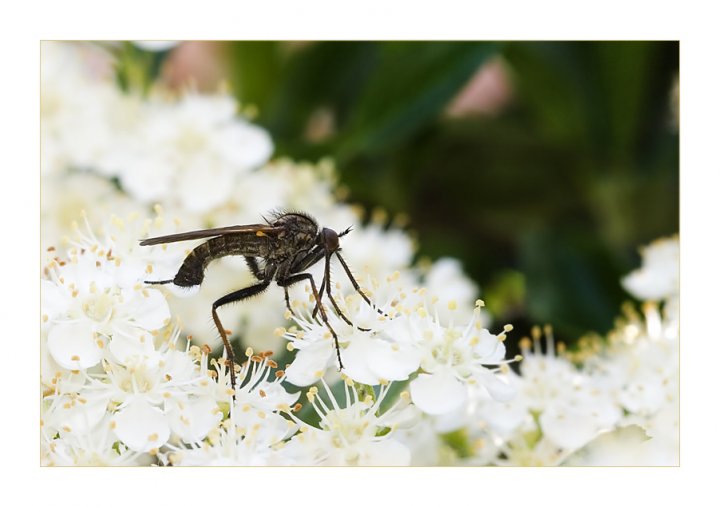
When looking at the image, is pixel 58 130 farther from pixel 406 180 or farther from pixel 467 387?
pixel 467 387

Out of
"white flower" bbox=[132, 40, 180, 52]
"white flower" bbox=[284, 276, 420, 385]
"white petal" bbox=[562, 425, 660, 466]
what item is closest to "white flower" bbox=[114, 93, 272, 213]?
"white flower" bbox=[132, 40, 180, 52]

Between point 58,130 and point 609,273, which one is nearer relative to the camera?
point 58,130

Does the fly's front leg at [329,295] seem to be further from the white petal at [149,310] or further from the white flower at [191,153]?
the white flower at [191,153]

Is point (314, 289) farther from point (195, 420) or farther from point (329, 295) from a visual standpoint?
point (195, 420)

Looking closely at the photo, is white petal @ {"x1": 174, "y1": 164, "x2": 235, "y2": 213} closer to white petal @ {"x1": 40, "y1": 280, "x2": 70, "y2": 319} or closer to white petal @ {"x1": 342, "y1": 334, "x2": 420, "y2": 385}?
white petal @ {"x1": 40, "y1": 280, "x2": 70, "y2": 319}

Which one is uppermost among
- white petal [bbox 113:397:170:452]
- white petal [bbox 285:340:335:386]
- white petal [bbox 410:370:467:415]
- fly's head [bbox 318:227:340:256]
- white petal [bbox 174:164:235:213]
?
white petal [bbox 174:164:235:213]

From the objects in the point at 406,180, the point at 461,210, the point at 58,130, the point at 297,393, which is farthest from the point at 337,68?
the point at 297,393

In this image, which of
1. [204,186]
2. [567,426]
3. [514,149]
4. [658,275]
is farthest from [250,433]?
[514,149]
